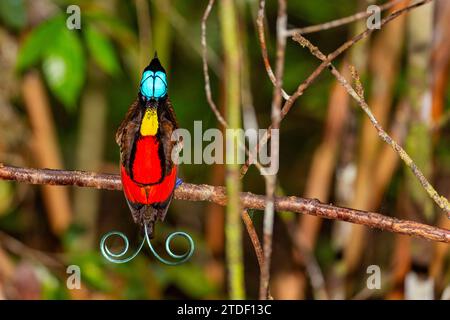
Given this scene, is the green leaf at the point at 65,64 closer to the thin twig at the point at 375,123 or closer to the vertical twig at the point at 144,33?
the vertical twig at the point at 144,33

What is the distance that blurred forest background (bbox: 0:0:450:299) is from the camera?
2.18 meters

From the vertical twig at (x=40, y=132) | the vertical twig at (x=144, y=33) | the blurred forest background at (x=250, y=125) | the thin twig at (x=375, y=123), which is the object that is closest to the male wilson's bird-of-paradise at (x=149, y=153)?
the blurred forest background at (x=250, y=125)

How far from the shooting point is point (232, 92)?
93cm

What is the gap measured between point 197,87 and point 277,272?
159 centimetres

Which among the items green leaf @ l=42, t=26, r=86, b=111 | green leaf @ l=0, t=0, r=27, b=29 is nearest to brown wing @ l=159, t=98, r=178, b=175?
green leaf @ l=42, t=26, r=86, b=111

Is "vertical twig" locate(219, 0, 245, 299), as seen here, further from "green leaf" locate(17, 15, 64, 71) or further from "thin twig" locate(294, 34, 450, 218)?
"green leaf" locate(17, 15, 64, 71)

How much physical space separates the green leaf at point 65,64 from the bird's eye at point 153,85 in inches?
25.7

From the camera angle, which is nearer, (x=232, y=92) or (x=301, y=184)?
(x=232, y=92)

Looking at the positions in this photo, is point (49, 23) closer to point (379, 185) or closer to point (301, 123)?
point (379, 185)

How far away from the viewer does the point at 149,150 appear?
1.51 m

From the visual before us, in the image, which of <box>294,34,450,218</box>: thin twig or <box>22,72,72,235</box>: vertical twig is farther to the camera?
<box>22,72,72,235</box>: vertical twig

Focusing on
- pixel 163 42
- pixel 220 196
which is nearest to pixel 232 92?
pixel 220 196

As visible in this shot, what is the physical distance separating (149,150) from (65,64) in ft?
2.54

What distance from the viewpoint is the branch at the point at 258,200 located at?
139 cm
